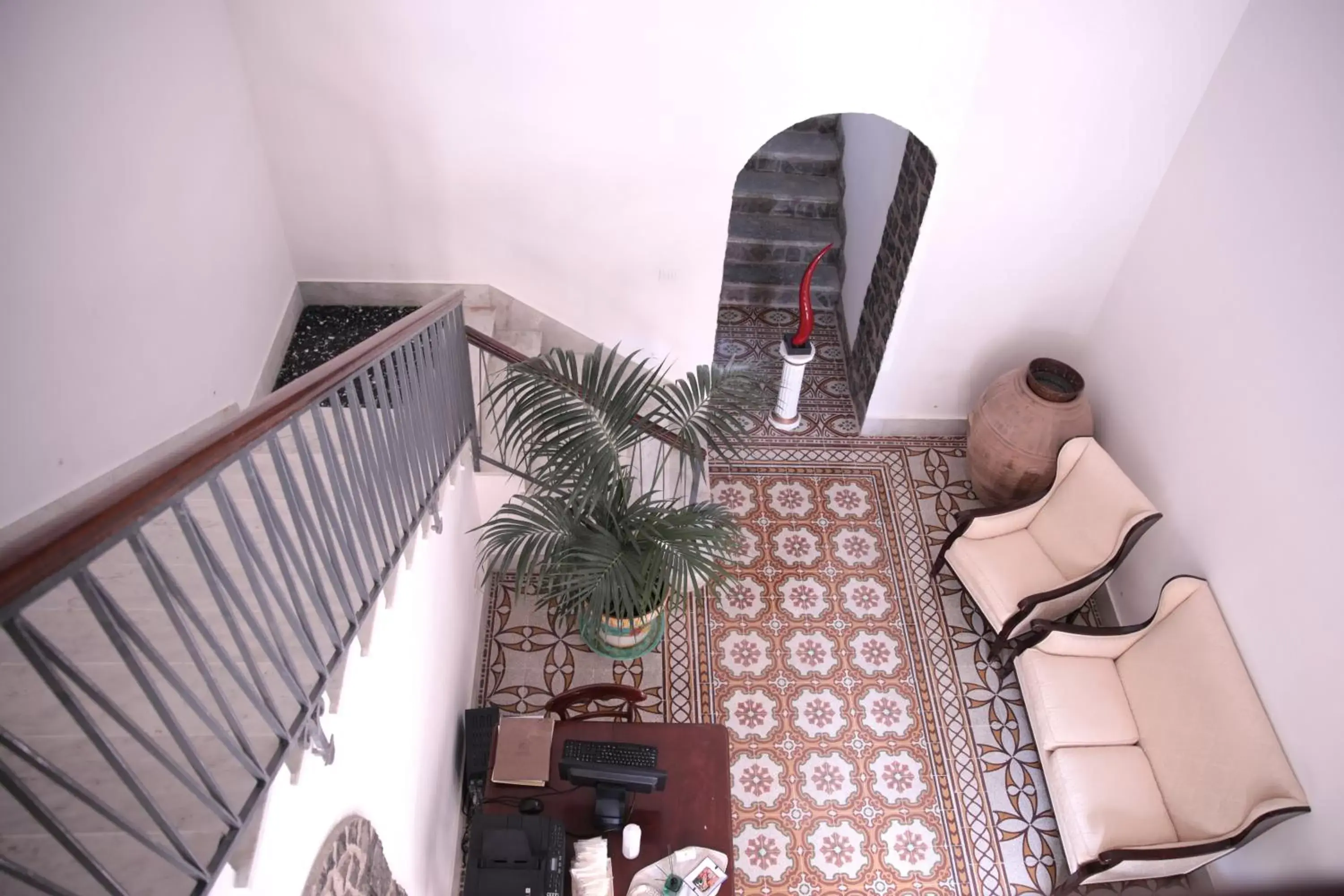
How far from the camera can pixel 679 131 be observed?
4148 mm

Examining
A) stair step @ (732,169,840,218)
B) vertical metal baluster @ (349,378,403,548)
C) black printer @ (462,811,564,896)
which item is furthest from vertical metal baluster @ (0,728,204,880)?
stair step @ (732,169,840,218)

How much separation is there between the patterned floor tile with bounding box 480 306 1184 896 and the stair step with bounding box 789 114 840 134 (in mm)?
2988

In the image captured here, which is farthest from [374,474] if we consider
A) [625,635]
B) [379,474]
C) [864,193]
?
[864,193]

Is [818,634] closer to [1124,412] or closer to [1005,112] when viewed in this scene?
[1124,412]

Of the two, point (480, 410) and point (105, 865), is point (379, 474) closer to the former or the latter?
point (105, 865)

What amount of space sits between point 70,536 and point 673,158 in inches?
145

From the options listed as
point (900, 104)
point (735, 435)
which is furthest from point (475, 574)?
point (900, 104)

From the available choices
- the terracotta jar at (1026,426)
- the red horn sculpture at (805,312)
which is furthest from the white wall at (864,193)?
the terracotta jar at (1026,426)

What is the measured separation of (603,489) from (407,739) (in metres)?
1.13

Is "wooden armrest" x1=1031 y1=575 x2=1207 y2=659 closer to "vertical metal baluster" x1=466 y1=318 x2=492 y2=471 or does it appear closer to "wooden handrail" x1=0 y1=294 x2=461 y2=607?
"vertical metal baluster" x1=466 y1=318 x2=492 y2=471

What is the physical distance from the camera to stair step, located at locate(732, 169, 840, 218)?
6355 mm

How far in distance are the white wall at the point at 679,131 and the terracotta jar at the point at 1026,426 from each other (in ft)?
1.31

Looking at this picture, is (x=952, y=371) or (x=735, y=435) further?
(x=952, y=371)

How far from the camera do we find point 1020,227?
4352 mm
